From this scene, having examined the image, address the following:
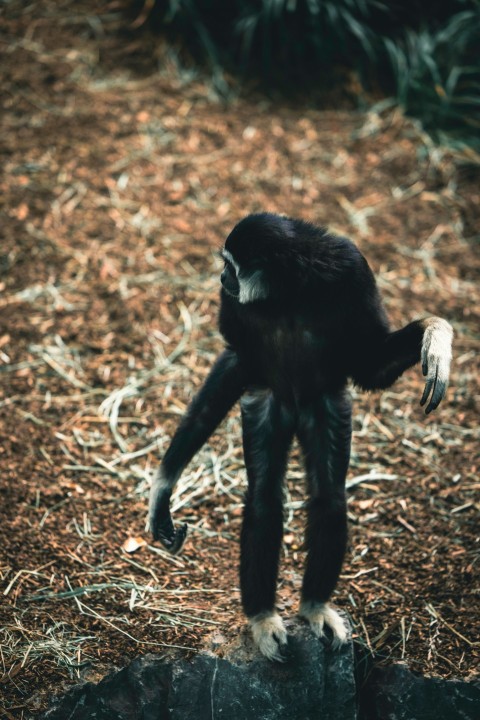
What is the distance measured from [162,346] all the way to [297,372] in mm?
2430

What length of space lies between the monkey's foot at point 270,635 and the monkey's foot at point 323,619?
0.14 meters

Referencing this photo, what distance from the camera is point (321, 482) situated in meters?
3.75

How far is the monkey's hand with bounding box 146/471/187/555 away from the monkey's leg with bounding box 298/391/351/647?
68cm

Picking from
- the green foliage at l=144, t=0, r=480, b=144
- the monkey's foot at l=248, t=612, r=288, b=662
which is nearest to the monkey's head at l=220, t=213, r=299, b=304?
the monkey's foot at l=248, t=612, r=288, b=662

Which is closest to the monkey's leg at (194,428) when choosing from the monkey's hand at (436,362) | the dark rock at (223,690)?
the dark rock at (223,690)

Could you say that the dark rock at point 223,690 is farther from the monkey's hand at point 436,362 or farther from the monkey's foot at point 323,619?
the monkey's hand at point 436,362

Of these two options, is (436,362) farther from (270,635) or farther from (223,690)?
(223,690)

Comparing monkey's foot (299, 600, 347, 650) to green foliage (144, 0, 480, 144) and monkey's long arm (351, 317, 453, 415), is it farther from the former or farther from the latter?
green foliage (144, 0, 480, 144)

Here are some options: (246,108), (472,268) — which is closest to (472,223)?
(472,268)

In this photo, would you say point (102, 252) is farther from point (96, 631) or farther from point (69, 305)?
point (96, 631)

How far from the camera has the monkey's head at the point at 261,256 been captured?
11.4ft

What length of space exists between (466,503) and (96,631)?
2204 mm

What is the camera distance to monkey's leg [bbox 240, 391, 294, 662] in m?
3.75

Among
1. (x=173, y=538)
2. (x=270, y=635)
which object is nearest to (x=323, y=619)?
(x=270, y=635)
